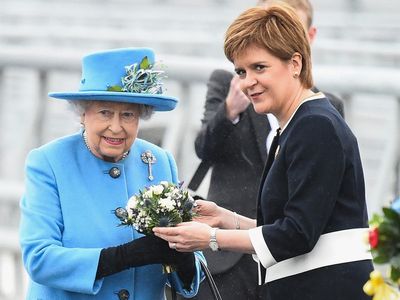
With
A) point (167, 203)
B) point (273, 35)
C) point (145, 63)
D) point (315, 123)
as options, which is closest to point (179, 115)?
point (145, 63)

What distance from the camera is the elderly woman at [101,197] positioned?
4.55 metres

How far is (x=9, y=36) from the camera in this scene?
12.4 m

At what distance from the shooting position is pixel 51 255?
4539 mm

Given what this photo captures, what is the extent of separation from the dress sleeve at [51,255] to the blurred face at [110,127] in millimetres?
290

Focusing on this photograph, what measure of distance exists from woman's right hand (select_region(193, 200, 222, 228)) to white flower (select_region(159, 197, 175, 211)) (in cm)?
37

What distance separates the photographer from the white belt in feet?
14.1

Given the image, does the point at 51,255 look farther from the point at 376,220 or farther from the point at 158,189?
the point at 376,220

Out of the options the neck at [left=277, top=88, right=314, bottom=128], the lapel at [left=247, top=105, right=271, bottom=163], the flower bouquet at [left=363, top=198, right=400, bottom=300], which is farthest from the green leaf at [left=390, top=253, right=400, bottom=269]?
the lapel at [left=247, top=105, right=271, bottom=163]

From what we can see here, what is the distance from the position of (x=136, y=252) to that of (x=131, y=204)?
0.56 ft

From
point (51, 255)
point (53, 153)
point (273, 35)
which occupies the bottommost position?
point (51, 255)

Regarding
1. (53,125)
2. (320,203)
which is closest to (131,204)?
(320,203)

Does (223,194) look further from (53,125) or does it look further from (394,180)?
(53,125)

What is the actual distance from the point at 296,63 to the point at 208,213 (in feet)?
2.59

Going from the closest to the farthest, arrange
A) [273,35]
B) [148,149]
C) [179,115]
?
[273,35]
[148,149]
[179,115]
